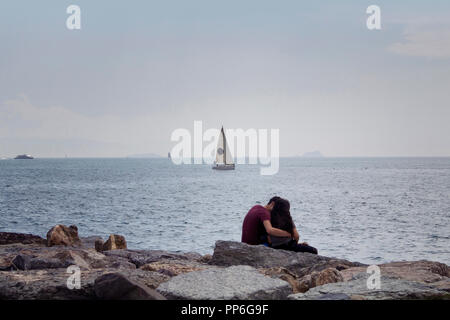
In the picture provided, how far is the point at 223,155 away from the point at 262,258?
Result: 96987 millimetres

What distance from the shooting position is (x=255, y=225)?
10828mm

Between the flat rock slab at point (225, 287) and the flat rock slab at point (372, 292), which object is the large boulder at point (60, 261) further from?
the flat rock slab at point (372, 292)

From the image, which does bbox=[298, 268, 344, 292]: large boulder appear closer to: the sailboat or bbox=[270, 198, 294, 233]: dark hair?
bbox=[270, 198, 294, 233]: dark hair

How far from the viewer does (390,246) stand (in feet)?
101

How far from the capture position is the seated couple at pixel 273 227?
34.6 ft

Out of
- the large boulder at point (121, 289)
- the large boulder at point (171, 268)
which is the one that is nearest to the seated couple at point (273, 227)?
the large boulder at point (171, 268)

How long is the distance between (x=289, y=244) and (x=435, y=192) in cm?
6705

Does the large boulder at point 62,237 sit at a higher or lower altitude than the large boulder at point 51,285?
lower

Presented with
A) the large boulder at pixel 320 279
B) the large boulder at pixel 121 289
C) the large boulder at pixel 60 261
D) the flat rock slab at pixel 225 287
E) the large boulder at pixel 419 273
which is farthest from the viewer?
the large boulder at pixel 60 261

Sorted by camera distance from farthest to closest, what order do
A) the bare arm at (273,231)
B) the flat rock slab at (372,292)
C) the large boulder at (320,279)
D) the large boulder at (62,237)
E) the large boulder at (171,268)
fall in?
1. the large boulder at (62,237)
2. the bare arm at (273,231)
3. the large boulder at (171,268)
4. the large boulder at (320,279)
5. the flat rock slab at (372,292)

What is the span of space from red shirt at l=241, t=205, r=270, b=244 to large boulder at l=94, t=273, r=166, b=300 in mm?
4579

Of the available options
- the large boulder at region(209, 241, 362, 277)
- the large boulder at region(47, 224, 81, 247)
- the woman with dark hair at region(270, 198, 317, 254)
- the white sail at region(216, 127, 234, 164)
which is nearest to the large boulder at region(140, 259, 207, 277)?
the large boulder at region(209, 241, 362, 277)

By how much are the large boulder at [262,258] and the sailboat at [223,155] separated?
85.1 metres

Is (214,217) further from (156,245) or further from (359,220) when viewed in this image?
(156,245)
